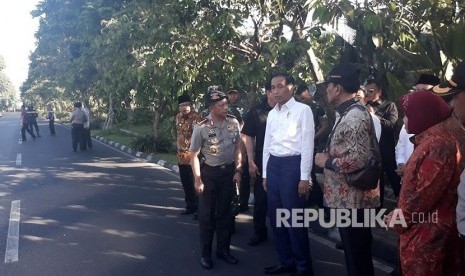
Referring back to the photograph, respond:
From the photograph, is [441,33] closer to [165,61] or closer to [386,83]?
[386,83]

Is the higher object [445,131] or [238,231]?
[445,131]

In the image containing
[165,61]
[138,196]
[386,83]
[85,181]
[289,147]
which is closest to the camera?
[289,147]

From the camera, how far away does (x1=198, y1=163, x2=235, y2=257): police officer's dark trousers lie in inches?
179

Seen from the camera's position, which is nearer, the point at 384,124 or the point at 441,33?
the point at 384,124

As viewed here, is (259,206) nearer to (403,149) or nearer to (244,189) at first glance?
(244,189)

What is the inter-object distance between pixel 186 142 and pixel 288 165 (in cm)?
287

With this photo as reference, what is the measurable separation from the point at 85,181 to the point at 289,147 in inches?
273

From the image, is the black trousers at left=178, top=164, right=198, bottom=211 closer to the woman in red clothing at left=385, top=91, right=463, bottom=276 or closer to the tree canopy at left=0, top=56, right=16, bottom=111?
the woman in red clothing at left=385, top=91, right=463, bottom=276

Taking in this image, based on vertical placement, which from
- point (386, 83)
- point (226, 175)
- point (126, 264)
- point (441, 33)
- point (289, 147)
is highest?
point (441, 33)

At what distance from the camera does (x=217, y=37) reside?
24.4 ft

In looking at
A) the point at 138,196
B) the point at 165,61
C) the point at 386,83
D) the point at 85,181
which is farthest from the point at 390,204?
the point at 85,181

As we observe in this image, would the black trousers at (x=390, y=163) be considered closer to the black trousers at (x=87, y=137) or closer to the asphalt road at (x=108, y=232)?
the asphalt road at (x=108, y=232)

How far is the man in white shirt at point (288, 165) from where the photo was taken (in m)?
3.94

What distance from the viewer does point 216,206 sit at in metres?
4.67
